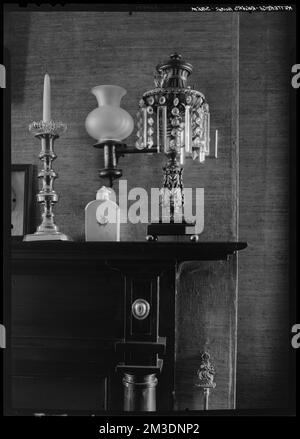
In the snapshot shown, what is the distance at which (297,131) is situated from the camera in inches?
34.0

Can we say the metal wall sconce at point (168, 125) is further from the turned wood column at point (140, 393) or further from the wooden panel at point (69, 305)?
the turned wood column at point (140, 393)

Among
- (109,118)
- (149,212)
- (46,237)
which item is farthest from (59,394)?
(109,118)

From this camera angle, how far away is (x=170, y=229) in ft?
2.66

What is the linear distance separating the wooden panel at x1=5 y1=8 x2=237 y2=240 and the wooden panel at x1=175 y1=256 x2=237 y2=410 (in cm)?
11

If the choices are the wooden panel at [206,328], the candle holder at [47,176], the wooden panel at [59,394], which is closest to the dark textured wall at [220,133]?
the wooden panel at [206,328]

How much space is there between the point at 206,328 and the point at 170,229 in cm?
30

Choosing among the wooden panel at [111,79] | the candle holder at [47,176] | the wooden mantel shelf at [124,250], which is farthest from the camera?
the wooden panel at [111,79]

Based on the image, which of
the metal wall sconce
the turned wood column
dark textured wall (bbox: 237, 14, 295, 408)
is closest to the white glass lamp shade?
the metal wall sconce

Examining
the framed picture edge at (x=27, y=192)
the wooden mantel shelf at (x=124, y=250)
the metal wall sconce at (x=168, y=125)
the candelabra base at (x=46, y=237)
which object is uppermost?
the metal wall sconce at (x=168, y=125)

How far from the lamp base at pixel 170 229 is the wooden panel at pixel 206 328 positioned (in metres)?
0.15

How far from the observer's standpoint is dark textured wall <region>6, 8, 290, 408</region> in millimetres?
945

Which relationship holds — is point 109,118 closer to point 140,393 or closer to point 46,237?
point 46,237

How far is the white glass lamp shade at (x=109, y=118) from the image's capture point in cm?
87
